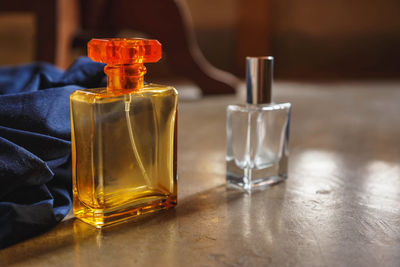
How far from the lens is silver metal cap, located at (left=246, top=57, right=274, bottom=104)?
2.12ft

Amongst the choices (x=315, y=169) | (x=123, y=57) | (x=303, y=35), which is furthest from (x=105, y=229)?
(x=303, y=35)

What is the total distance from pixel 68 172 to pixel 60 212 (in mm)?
67

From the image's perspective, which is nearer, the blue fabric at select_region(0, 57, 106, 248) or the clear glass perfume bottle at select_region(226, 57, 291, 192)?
the blue fabric at select_region(0, 57, 106, 248)

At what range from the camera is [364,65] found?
261cm

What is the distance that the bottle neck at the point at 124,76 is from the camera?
1.73 ft

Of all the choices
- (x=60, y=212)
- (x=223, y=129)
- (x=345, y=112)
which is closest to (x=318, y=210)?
(x=60, y=212)

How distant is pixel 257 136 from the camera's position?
0.68 meters

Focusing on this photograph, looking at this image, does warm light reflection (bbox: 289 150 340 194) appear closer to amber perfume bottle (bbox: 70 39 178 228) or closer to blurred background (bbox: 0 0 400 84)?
amber perfume bottle (bbox: 70 39 178 228)

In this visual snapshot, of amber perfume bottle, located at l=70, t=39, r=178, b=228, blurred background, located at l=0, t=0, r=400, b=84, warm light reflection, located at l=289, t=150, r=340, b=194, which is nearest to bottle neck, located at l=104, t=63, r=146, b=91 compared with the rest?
amber perfume bottle, located at l=70, t=39, r=178, b=228

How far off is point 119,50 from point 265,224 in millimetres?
268

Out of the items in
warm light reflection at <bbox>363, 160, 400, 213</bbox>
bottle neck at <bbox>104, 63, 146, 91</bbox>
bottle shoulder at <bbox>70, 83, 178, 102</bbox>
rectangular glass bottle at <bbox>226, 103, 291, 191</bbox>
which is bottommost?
warm light reflection at <bbox>363, 160, 400, 213</bbox>

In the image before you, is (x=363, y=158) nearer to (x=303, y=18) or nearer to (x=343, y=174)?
(x=343, y=174)

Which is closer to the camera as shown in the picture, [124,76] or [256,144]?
[124,76]

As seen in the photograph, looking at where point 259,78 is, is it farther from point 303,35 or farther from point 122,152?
point 303,35
